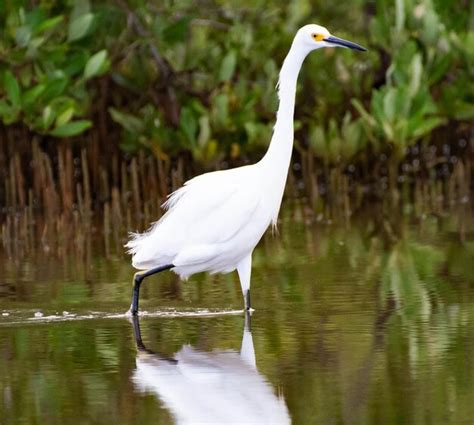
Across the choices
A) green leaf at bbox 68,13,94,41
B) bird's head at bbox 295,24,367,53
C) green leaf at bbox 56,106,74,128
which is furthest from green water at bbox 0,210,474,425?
green leaf at bbox 68,13,94,41

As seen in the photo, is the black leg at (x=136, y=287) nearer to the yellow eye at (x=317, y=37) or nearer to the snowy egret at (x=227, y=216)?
the snowy egret at (x=227, y=216)

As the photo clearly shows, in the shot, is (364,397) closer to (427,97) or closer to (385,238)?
(385,238)

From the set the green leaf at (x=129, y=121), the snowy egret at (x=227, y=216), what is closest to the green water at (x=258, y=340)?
→ the snowy egret at (x=227, y=216)

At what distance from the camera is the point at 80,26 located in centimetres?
1241

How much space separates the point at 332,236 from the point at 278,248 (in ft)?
2.12

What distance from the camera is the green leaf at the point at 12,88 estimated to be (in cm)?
1219

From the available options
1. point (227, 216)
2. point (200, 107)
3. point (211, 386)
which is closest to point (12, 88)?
→ point (200, 107)

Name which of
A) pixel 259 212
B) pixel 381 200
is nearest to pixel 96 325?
pixel 259 212

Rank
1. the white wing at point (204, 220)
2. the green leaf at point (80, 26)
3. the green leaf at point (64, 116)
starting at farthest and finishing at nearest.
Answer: the green leaf at point (64, 116), the green leaf at point (80, 26), the white wing at point (204, 220)

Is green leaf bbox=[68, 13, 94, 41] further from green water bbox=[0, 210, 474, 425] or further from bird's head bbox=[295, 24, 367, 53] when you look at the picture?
bird's head bbox=[295, 24, 367, 53]

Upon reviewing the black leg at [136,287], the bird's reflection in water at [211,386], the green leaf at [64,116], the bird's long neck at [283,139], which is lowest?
the bird's reflection in water at [211,386]

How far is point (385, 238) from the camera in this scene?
11.1 metres

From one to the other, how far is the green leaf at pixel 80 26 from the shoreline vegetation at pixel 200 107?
0.04 feet

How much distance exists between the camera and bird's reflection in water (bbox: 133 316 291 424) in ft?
18.3
